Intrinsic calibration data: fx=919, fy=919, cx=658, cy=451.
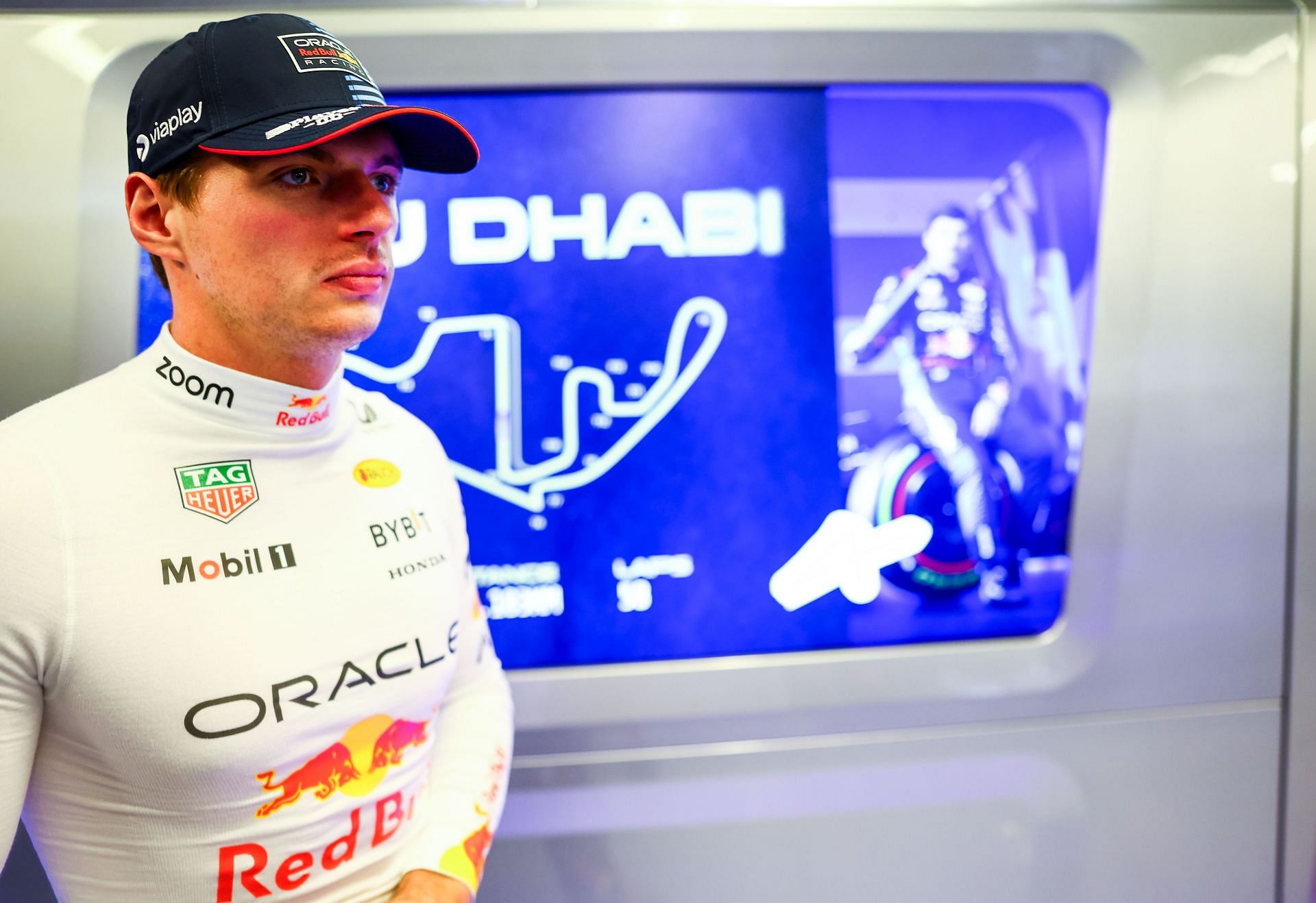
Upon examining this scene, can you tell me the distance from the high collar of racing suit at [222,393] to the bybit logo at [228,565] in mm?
108

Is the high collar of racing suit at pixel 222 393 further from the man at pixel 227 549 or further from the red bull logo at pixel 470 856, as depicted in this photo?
the red bull logo at pixel 470 856

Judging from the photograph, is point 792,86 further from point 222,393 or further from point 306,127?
point 222,393

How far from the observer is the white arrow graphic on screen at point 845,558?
4.15 feet

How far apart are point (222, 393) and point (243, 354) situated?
38mm

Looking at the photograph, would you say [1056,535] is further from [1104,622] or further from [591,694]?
[591,694]

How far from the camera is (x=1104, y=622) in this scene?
1304 millimetres

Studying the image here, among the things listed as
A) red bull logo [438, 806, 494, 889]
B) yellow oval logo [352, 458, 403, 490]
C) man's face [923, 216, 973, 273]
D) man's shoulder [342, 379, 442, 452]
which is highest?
man's face [923, 216, 973, 273]

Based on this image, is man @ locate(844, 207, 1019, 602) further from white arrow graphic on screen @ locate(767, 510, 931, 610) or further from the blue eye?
the blue eye

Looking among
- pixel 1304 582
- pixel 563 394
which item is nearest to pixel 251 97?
pixel 563 394

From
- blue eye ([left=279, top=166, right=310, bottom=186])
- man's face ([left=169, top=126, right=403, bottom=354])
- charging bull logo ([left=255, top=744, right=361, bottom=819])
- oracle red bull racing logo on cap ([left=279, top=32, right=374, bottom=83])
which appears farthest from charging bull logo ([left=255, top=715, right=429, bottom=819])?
oracle red bull racing logo on cap ([left=279, top=32, right=374, bottom=83])

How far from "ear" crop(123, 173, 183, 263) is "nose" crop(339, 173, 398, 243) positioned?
0.14 m

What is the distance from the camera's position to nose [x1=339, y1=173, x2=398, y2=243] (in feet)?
2.56

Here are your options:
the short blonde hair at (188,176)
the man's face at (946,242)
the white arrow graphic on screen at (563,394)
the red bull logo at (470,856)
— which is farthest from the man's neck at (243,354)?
the man's face at (946,242)

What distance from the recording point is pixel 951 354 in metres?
1.28
